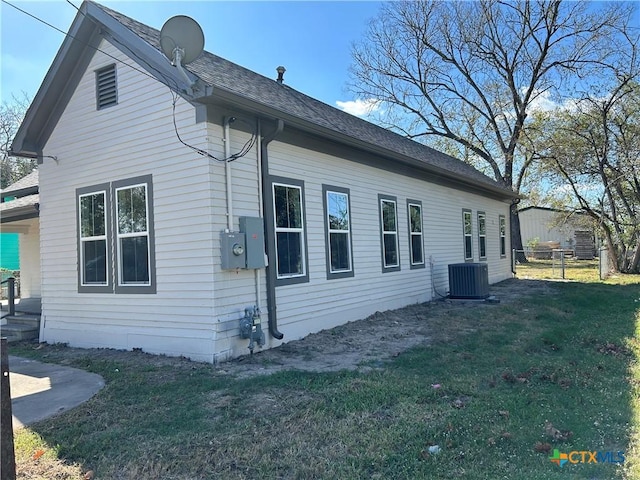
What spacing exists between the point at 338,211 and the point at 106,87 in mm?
4280

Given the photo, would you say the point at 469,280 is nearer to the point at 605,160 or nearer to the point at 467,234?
the point at 467,234

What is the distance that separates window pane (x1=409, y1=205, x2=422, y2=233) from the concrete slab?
7.67 m

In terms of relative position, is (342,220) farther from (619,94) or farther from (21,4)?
(619,94)

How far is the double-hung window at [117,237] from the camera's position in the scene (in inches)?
257

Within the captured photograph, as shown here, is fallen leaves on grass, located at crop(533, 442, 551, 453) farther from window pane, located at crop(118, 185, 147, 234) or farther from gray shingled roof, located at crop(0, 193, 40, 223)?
gray shingled roof, located at crop(0, 193, 40, 223)

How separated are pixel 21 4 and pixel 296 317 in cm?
550

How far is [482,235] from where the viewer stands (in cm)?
1552

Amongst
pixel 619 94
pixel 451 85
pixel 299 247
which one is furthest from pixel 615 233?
pixel 299 247

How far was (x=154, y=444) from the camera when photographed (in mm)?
3428

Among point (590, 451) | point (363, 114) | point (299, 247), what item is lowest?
point (590, 451)

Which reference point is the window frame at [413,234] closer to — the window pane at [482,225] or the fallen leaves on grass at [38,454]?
the window pane at [482,225]

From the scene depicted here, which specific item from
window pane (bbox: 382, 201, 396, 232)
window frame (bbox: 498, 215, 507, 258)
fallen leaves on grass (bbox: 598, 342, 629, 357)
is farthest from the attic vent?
window frame (bbox: 498, 215, 507, 258)

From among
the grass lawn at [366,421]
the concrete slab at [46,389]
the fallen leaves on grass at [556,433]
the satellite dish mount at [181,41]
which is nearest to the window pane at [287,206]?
the satellite dish mount at [181,41]

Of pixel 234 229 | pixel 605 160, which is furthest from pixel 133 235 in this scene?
pixel 605 160
